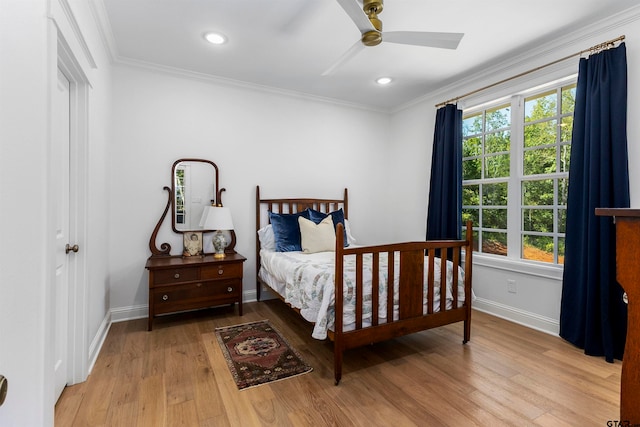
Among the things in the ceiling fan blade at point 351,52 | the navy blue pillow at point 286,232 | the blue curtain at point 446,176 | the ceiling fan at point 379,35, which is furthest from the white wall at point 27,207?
the blue curtain at point 446,176

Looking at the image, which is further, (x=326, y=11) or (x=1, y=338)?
(x=326, y=11)

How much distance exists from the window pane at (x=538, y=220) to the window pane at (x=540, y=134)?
2.11 ft

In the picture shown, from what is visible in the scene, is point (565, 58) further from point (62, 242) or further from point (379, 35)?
point (62, 242)

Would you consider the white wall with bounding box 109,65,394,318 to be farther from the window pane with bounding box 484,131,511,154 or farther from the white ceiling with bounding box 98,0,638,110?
the window pane with bounding box 484,131,511,154

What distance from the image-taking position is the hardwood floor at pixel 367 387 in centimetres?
166

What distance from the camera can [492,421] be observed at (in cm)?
163

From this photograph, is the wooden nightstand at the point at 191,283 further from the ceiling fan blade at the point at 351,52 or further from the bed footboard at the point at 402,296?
the ceiling fan blade at the point at 351,52

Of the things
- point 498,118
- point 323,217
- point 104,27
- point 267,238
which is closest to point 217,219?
point 267,238

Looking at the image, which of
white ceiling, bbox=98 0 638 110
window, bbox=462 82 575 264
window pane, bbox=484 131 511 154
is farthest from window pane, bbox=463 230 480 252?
white ceiling, bbox=98 0 638 110

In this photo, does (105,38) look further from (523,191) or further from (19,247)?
(523,191)

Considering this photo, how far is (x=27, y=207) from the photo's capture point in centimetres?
97

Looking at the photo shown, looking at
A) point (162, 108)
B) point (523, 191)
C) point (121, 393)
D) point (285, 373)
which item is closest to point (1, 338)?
point (121, 393)

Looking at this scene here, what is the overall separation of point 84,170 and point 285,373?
73.8 inches

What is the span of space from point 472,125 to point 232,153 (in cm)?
283
